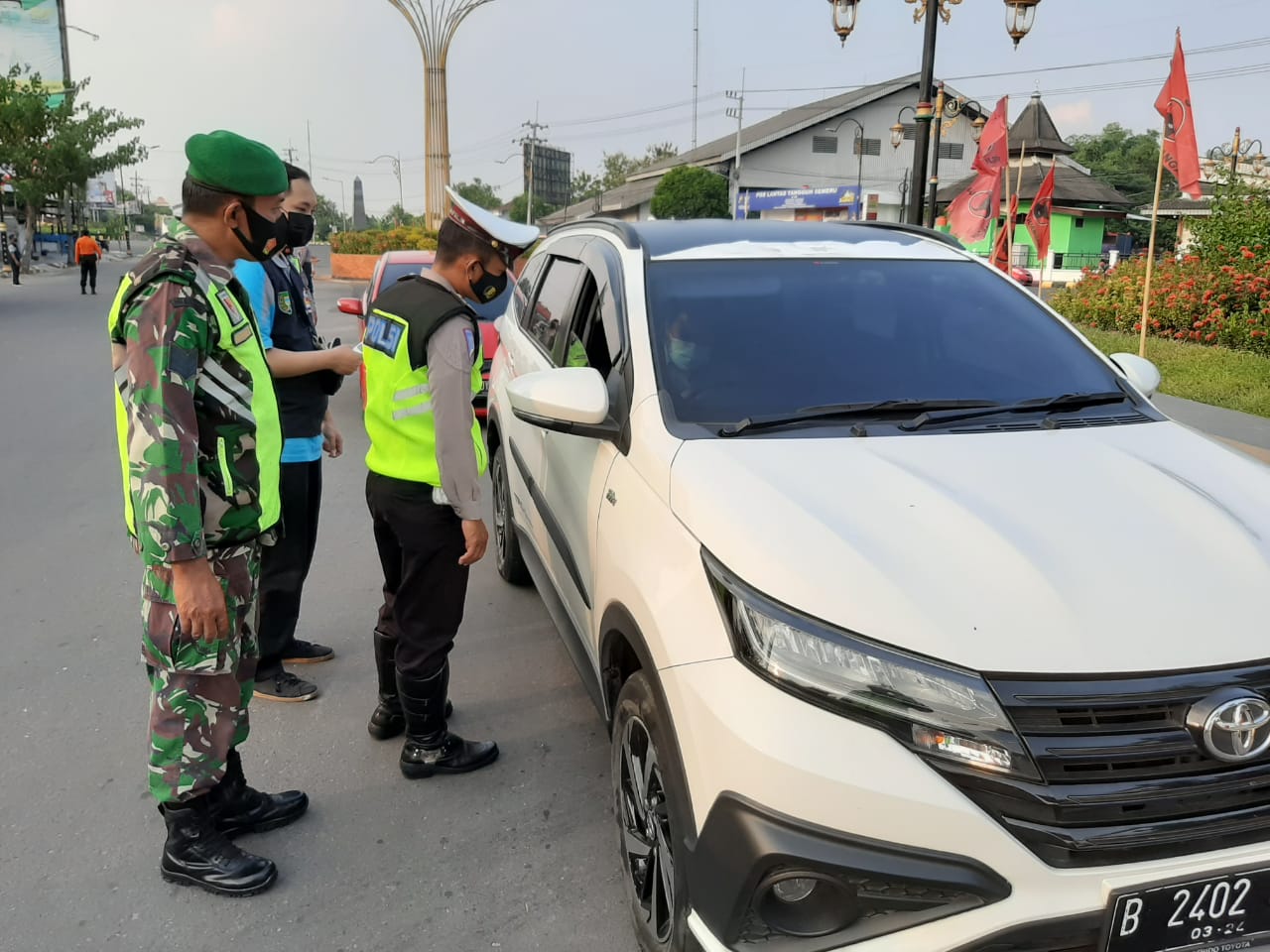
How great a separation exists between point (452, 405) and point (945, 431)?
4.58 ft

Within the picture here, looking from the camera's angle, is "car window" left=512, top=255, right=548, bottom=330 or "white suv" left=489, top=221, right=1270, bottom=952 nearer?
"white suv" left=489, top=221, right=1270, bottom=952

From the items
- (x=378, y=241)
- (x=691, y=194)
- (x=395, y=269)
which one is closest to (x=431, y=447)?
(x=395, y=269)

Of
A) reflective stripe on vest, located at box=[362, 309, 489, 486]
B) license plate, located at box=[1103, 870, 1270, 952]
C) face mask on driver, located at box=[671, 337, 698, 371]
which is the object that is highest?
face mask on driver, located at box=[671, 337, 698, 371]

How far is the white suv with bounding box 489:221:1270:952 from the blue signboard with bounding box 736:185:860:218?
40.7m

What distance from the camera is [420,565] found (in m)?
3.04

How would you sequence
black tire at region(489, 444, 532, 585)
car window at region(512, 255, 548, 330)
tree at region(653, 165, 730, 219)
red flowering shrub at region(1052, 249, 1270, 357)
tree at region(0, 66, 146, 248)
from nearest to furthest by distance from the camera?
car window at region(512, 255, 548, 330)
black tire at region(489, 444, 532, 585)
red flowering shrub at region(1052, 249, 1270, 357)
tree at region(0, 66, 146, 248)
tree at region(653, 165, 730, 219)

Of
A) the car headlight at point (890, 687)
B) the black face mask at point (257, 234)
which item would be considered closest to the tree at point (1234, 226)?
the car headlight at point (890, 687)

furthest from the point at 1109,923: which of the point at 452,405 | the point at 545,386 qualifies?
the point at 452,405

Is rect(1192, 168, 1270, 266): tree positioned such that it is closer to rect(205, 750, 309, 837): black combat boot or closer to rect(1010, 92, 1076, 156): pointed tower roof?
rect(205, 750, 309, 837): black combat boot

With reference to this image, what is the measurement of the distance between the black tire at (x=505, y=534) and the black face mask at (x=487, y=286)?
167cm

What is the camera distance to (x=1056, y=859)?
5.49 ft

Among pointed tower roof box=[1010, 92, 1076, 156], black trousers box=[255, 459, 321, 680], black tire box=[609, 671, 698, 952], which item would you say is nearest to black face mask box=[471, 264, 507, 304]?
black trousers box=[255, 459, 321, 680]

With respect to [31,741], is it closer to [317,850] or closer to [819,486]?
[317,850]

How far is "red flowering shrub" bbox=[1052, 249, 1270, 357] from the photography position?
13218 mm
